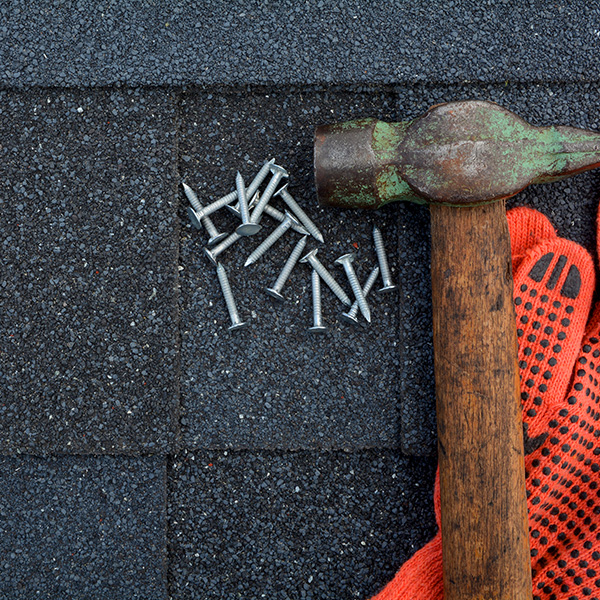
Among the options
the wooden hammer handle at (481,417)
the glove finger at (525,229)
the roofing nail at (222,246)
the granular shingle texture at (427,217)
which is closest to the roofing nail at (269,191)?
the roofing nail at (222,246)

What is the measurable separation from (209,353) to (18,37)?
1448mm

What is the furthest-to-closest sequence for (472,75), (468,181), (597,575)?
(472,75) < (597,575) < (468,181)

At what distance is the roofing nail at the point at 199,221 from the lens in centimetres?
203

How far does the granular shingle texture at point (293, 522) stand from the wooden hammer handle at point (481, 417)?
350 millimetres

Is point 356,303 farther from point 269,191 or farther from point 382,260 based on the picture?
point 269,191

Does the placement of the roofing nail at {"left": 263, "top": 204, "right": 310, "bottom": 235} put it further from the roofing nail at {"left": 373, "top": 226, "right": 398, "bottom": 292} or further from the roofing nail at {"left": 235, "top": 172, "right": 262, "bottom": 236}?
the roofing nail at {"left": 373, "top": 226, "right": 398, "bottom": 292}

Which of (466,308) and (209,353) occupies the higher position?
(466,308)

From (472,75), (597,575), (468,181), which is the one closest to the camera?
(468,181)

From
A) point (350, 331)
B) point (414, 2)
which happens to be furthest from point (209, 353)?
point (414, 2)

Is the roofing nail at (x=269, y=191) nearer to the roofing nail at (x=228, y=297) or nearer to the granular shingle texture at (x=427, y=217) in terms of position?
the roofing nail at (x=228, y=297)

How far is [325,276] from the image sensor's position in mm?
2064

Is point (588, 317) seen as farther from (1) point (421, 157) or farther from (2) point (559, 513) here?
(1) point (421, 157)

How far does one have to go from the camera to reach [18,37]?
2.10 m

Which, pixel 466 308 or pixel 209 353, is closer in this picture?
pixel 466 308
